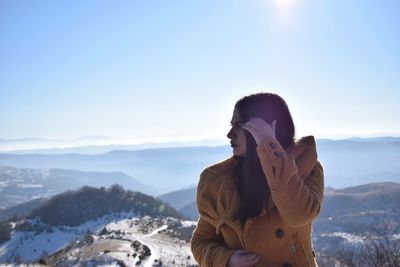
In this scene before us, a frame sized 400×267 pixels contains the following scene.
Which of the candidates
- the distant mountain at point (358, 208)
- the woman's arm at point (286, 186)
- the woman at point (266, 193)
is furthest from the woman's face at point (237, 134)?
the distant mountain at point (358, 208)

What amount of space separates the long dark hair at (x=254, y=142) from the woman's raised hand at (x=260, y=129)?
0.12 m

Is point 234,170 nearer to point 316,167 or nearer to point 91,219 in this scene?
point 316,167

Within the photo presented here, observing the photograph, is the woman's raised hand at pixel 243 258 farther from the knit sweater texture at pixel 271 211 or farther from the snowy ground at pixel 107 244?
the snowy ground at pixel 107 244

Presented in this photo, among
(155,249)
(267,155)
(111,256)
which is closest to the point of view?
(267,155)

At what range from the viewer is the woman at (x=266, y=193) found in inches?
115

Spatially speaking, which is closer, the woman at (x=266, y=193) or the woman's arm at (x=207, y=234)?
the woman at (x=266, y=193)

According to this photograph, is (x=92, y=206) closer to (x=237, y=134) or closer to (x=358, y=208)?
(x=358, y=208)

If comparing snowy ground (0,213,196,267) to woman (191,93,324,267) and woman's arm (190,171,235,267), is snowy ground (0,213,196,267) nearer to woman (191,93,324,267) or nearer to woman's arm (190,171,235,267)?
woman's arm (190,171,235,267)

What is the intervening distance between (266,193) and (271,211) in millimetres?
135

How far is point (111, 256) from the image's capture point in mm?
41188

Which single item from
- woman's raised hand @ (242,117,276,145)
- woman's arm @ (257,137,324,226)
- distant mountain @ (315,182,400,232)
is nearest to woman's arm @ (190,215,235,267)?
woman's arm @ (257,137,324,226)

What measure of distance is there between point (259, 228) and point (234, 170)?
511 mm

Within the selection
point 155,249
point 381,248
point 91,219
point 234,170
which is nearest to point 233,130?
point 234,170

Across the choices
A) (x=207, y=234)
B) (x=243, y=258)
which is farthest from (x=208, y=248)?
(x=243, y=258)
